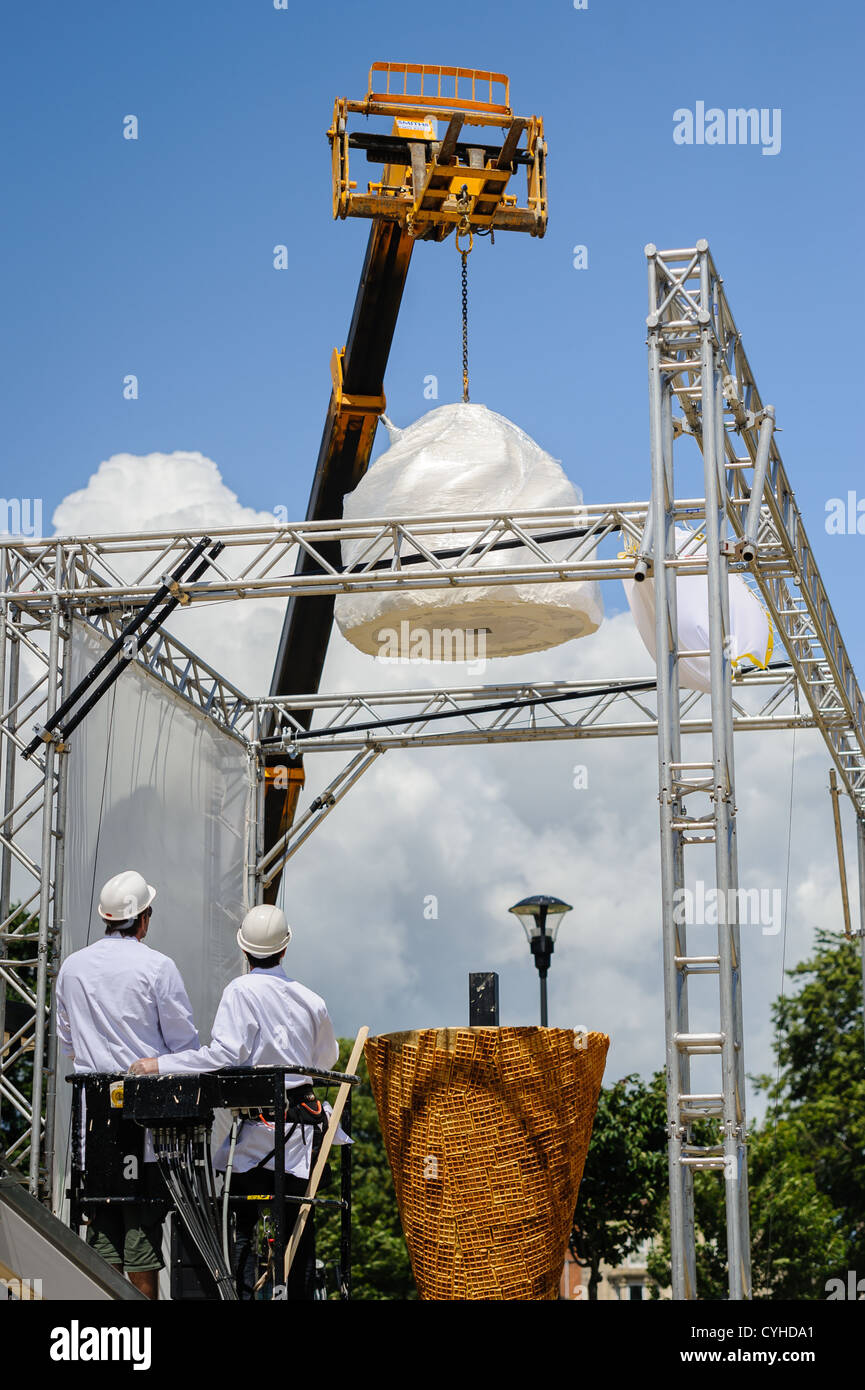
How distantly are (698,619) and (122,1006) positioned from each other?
5.75 meters

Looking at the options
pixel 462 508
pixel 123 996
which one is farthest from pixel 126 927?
pixel 462 508

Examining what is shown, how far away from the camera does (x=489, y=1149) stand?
7.04m

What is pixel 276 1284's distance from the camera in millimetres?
5699

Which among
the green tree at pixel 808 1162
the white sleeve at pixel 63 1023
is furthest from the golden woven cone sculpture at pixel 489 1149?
the green tree at pixel 808 1162

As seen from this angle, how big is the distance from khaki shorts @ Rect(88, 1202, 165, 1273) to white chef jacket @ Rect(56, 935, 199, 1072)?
604 millimetres

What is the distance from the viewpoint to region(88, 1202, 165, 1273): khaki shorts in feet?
20.0

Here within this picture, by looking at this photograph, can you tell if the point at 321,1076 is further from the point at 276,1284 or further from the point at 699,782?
the point at 699,782

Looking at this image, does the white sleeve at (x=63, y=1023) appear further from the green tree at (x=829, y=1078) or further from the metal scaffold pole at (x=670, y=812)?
the green tree at (x=829, y=1078)

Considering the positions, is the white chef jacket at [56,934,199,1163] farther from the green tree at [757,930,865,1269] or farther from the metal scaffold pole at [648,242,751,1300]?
the green tree at [757,930,865,1269]

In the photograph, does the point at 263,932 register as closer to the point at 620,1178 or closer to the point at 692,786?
the point at 692,786

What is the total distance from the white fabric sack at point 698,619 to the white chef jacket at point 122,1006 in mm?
5109

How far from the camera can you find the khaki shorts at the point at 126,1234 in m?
6.09
